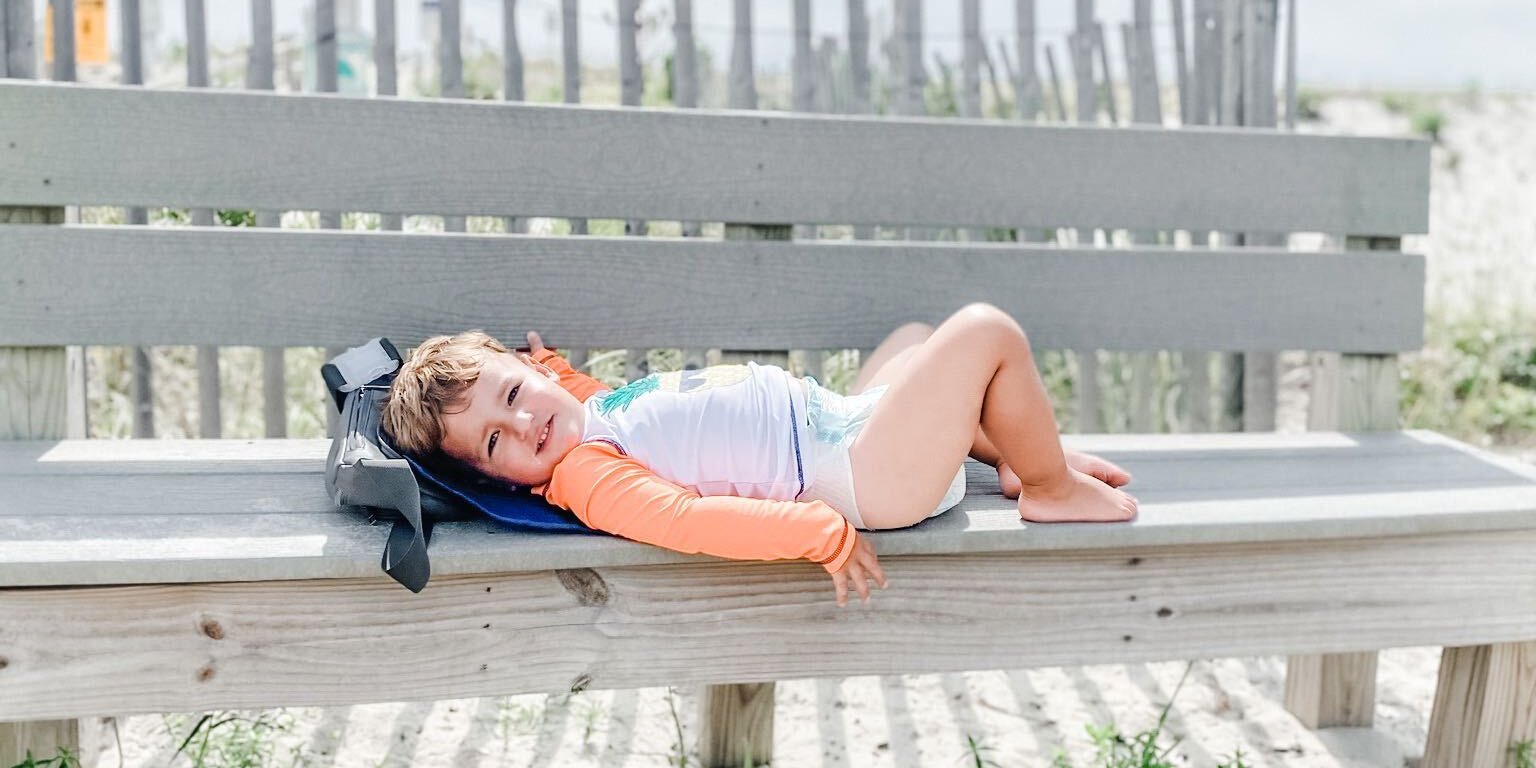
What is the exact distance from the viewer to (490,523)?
195 cm

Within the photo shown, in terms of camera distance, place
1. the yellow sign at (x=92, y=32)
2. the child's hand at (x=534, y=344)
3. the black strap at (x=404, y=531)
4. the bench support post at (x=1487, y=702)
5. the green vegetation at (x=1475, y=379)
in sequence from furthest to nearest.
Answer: the green vegetation at (x=1475, y=379) → the yellow sign at (x=92, y=32) → the child's hand at (x=534, y=344) → the bench support post at (x=1487, y=702) → the black strap at (x=404, y=531)

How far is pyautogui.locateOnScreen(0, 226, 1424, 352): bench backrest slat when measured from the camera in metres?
2.44

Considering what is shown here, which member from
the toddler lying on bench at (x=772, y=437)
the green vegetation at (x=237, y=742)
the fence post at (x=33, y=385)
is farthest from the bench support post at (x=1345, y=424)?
the fence post at (x=33, y=385)

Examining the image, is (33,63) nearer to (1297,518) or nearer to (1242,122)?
(1297,518)

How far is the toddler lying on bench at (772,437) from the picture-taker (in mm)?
1959

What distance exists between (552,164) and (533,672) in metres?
1.14

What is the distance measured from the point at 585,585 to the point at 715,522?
0.25 meters

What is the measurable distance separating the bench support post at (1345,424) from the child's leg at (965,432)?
118 centimetres

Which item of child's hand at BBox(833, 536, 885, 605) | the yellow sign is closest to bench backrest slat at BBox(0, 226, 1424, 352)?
child's hand at BBox(833, 536, 885, 605)

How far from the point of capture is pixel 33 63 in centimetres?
267

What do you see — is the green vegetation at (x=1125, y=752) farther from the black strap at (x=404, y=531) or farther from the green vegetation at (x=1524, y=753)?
the black strap at (x=404, y=531)

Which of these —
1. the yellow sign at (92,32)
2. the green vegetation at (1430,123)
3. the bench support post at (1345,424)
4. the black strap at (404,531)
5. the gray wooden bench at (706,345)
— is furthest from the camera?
the green vegetation at (1430,123)

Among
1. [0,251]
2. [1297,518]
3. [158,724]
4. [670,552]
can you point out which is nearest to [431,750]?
[158,724]

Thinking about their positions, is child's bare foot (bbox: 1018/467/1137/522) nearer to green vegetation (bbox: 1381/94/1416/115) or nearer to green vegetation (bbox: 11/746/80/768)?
green vegetation (bbox: 11/746/80/768)
